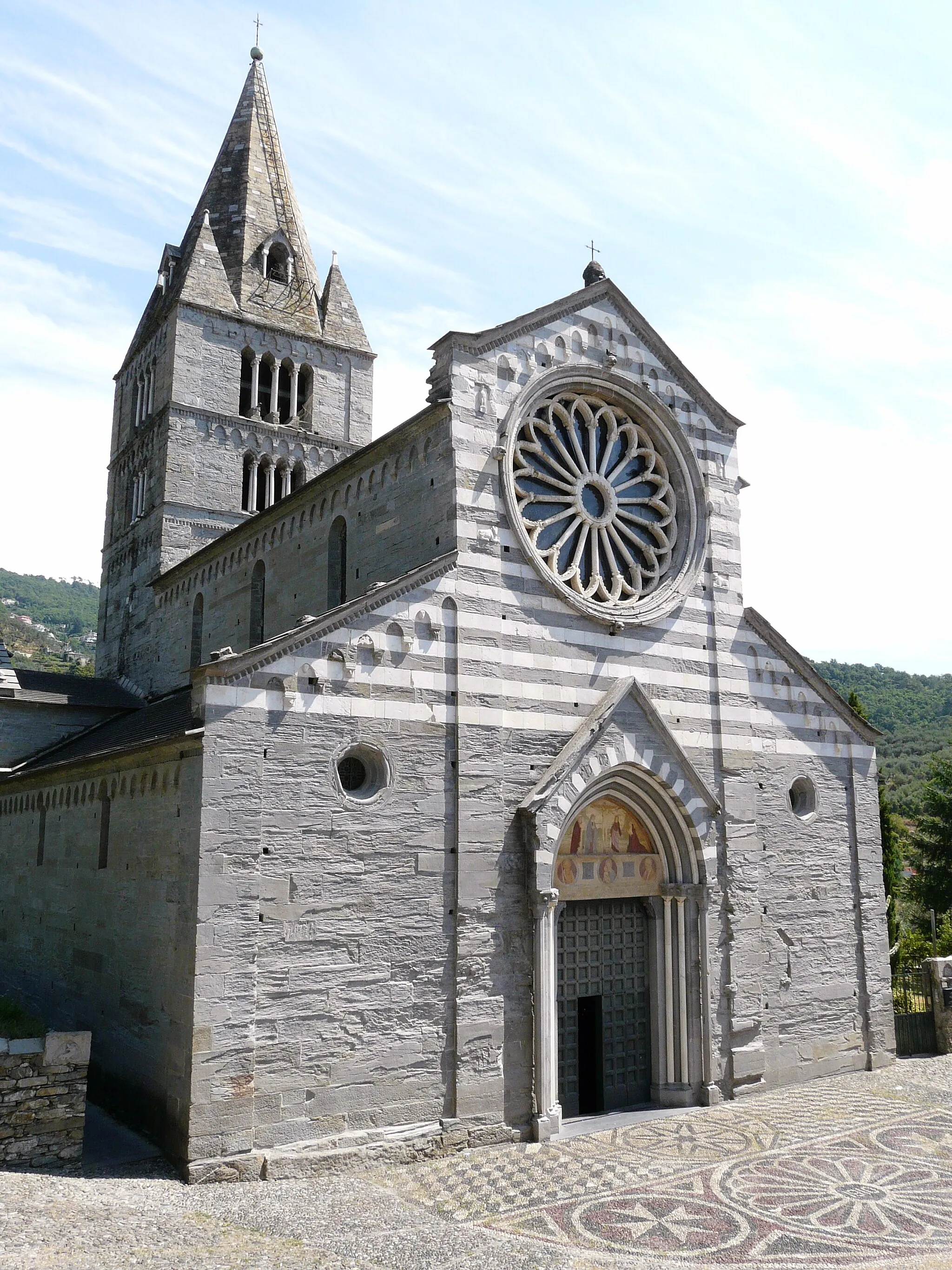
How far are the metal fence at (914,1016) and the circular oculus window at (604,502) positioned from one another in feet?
29.2

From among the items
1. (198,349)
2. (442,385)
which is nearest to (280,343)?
(198,349)

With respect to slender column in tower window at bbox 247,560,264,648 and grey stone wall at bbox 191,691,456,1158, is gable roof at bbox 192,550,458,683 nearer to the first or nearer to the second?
grey stone wall at bbox 191,691,456,1158

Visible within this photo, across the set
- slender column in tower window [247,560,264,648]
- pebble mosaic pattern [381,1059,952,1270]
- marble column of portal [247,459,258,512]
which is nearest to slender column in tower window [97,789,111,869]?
slender column in tower window [247,560,264,648]

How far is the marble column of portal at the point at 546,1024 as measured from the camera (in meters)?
13.2

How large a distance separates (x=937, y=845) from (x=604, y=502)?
23683 mm

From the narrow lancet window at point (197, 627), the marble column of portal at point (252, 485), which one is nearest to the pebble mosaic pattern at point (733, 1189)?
the narrow lancet window at point (197, 627)

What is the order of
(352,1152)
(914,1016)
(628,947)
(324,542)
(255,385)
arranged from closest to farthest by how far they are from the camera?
(352,1152) < (628,947) < (324,542) < (914,1016) < (255,385)

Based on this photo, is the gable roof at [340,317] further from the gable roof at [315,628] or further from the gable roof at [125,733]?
the gable roof at [315,628]

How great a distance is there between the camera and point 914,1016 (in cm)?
1855

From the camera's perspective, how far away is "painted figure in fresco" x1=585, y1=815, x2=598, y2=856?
1491 centimetres

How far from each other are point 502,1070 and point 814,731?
847cm

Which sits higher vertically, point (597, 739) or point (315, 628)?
point (315, 628)

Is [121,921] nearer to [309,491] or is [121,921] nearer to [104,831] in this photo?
[104,831]

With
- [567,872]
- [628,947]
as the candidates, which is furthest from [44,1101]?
[628,947]
